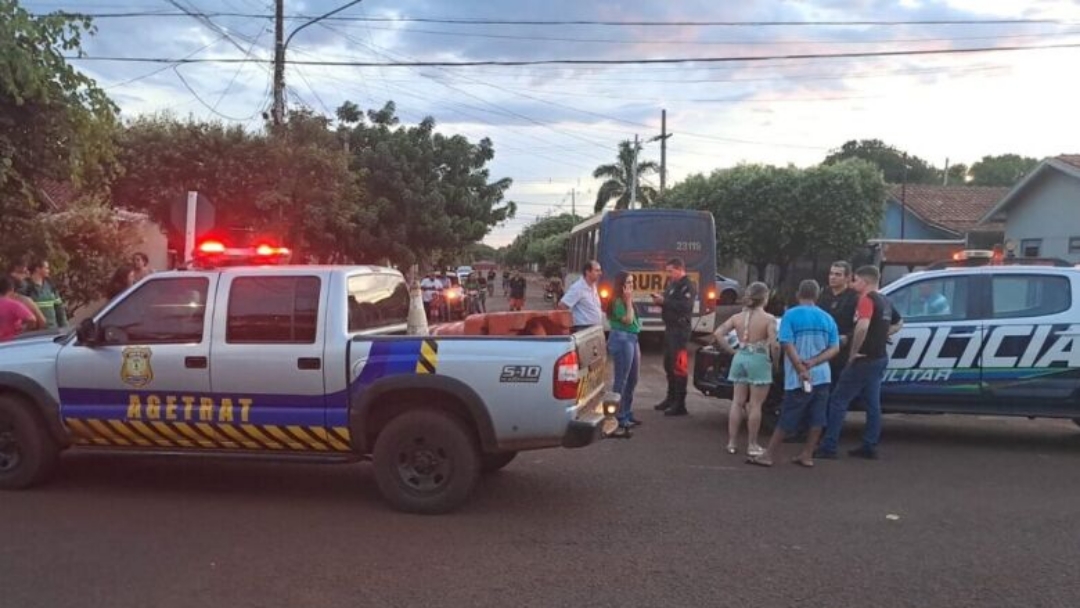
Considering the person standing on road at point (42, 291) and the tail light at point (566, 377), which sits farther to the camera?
the person standing on road at point (42, 291)

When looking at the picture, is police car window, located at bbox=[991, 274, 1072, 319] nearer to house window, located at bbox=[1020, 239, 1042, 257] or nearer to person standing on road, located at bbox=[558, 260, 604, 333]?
person standing on road, located at bbox=[558, 260, 604, 333]

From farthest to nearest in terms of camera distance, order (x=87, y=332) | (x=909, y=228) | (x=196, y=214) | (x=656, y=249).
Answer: (x=909, y=228), (x=656, y=249), (x=196, y=214), (x=87, y=332)

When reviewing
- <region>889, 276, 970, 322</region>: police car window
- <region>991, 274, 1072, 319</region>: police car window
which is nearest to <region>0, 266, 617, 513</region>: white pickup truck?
<region>889, 276, 970, 322</region>: police car window

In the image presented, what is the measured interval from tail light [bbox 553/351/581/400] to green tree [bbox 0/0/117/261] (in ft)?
17.6

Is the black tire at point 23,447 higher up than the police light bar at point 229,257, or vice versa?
the police light bar at point 229,257

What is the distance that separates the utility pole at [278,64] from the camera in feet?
63.3

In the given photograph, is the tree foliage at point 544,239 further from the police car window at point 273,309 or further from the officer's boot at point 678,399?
the police car window at point 273,309

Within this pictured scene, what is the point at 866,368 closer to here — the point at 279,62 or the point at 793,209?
the point at 279,62

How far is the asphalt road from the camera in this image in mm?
4816

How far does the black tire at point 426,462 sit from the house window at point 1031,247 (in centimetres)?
2527

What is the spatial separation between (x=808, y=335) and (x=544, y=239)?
99317 mm

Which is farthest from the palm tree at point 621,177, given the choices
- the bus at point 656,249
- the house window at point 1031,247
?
the bus at point 656,249

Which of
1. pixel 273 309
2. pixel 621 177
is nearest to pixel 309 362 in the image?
pixel 273 309

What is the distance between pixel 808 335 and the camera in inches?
310
